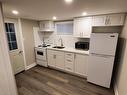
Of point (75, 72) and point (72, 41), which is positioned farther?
point (72, 41)

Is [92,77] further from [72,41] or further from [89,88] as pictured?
[72,41]

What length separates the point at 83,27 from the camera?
2.77m

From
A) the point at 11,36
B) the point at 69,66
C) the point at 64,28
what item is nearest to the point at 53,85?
the point at 69,66

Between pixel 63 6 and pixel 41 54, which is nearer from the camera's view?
pixel 63 6

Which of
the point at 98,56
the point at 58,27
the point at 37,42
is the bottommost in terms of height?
the point at 98,56

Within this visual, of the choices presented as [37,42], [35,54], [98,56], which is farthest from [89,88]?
[37,42]

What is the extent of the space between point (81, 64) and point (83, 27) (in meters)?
1.33

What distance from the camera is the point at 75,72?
297 centimetres

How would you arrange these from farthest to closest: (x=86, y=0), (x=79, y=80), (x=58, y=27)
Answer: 1. (x=58, y=27)
2. (x=79, y=80)
3. (x=86, y=0)

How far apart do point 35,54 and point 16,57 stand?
0.92 meters

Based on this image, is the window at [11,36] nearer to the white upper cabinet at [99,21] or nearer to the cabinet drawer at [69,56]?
the cabinet drawer at [69,56]

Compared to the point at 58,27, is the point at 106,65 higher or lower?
lower

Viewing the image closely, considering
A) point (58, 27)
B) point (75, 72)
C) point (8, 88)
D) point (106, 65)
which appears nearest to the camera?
point (8, 88)

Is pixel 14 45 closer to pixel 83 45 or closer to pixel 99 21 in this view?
pixel 83 45
